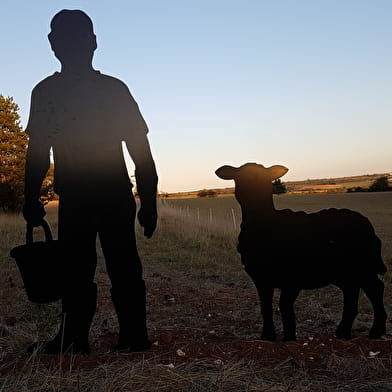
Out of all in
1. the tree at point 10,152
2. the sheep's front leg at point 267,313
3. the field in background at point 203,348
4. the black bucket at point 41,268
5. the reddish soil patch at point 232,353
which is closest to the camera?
the field in background at point 203,348

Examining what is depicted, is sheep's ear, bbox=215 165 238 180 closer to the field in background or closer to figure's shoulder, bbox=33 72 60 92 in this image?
the field in background

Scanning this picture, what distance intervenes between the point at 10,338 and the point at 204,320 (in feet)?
7.40

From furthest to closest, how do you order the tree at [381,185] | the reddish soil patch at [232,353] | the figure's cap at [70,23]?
the tree at [381,185]
the figure's cap at [70,23]
the reddish soil patch at [232,353]

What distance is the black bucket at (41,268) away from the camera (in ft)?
12.3

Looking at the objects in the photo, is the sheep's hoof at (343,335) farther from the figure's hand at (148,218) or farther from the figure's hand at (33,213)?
the figure's hand at (33,213)

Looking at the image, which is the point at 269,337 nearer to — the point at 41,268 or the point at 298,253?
the point at 298,253

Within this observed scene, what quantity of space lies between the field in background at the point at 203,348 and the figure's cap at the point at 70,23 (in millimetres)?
2876

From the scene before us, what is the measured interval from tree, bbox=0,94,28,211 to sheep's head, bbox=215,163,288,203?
2035 centimetres

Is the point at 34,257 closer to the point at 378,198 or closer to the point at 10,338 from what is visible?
the point at 10,338

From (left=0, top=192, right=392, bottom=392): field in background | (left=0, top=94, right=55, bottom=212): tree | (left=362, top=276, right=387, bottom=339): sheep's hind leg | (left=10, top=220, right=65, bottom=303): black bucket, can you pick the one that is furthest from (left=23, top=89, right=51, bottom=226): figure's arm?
(left=0, top=94, right=55, bottom=212): tree

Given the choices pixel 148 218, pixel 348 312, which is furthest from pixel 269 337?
pixel 148 218

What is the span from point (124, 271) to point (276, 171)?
69.1 inches

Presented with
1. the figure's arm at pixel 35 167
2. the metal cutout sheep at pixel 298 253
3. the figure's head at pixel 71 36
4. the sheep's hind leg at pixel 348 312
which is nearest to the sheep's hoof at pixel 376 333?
the metal cutout sheep at pixel 298 253

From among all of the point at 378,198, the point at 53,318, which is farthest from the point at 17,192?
the point at 378,198
